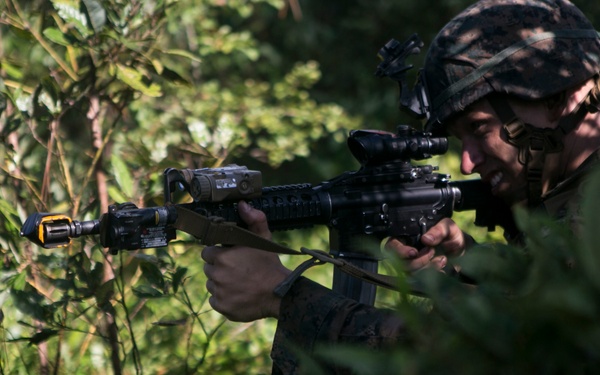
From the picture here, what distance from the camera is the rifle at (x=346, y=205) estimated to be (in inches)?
100

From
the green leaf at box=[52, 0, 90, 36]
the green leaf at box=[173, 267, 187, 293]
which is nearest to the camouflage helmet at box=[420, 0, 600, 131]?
the green leaf at box=[173, 267, 187, 293]

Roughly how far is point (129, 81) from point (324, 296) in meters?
1.39

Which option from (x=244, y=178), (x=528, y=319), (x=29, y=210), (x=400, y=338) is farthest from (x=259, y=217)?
(x=528, y=319)

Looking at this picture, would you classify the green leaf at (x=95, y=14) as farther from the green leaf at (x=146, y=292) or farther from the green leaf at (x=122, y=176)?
the green leaf at (x=146, y=292)

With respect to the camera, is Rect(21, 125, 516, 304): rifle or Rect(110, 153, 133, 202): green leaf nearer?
Rect(21, 125, 516, 304): rifle

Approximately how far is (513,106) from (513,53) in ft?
0.64

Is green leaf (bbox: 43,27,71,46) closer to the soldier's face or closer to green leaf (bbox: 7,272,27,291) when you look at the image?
green leaf (bbox: 7,272,27,291)

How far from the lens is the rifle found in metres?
2.54

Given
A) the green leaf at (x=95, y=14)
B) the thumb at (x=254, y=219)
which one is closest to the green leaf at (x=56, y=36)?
the green leaf at (x=95, y=14)

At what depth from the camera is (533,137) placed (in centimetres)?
300

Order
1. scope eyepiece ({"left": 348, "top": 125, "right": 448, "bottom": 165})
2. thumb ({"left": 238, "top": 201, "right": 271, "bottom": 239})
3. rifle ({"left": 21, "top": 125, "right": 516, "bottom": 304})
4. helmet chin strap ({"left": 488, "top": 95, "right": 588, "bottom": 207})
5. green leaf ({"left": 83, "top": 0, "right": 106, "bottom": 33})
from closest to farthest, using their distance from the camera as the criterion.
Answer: rifle ({"left": 21, "top": 125, "right": 516, "bottom": 304}) < thumb ({"left": 238, "top": 201, "right": 271, "bottom": 239}) < helmet chin strap ({"left": 488, "top": 95, "right": 588, "bottom": 207}) < scope eyepiece ({"left": 348, "top": 125, "right": 448, "bottom": 165}) < green leaf ({"left": 83, "top": 0, "right": 106, "bottom": 33})

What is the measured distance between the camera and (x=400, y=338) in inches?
84.4

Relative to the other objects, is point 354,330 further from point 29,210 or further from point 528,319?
point 29,210

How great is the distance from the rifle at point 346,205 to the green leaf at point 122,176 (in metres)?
0.21
